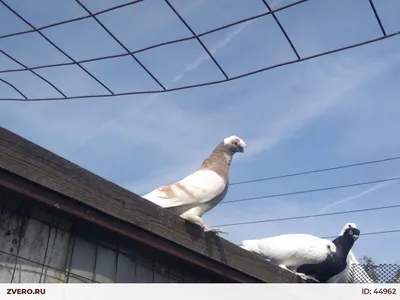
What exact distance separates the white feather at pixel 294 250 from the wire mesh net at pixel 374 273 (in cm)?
20

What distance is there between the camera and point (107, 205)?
2.00m

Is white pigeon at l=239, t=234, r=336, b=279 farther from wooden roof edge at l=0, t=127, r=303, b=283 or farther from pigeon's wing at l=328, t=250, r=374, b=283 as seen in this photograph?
wooden roof edge at l=0, t=127, r=303, b=283

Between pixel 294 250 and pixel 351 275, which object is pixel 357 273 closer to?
pixel 351 275

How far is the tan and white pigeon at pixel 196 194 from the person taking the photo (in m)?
2.42

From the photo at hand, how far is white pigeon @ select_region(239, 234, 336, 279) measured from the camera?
3.28 m

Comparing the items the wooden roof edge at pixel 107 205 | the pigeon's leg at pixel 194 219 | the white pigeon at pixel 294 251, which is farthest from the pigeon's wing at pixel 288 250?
the pigeon's leg at pixel 194 219

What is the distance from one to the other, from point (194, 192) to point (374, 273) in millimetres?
1264

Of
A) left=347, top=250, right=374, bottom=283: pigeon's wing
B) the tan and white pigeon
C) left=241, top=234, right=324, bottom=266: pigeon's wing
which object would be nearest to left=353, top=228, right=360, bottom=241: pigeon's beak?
left=347, top=250, right=374, bottom=283: pigeon's wing

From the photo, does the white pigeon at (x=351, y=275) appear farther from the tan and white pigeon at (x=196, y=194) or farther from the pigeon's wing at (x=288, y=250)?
the tan and white pigeon at (x=196, y=194)

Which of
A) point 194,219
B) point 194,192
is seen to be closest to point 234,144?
point 194,192

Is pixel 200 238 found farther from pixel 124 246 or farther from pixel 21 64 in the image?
pixel 21 64

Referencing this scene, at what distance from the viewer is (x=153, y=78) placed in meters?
2.39
